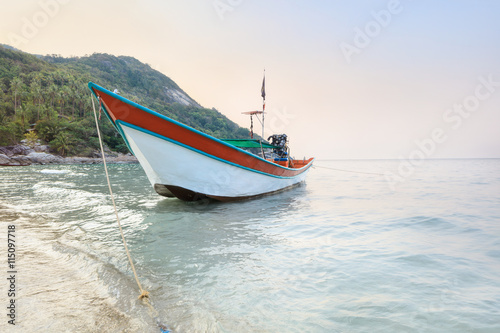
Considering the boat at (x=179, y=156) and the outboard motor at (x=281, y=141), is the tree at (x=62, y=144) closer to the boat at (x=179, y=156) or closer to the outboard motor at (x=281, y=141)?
the outboard motor at (x=281, y=141)

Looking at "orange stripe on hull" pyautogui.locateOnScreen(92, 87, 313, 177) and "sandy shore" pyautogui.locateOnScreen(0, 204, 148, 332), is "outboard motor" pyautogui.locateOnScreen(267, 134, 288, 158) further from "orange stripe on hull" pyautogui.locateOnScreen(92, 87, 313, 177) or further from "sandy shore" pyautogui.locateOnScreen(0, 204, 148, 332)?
"sandy shore" pyautogui.locateOnScreen(0, 204, 148, 332)

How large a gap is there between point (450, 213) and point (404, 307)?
6.90m

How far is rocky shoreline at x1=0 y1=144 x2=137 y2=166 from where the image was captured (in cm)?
3584

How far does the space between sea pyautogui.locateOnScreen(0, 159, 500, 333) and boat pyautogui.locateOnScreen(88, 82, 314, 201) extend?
132cm

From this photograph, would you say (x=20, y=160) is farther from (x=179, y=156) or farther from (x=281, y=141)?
(x=179, y=156)

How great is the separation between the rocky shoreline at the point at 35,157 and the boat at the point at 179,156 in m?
40.2

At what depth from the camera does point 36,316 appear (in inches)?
83.3

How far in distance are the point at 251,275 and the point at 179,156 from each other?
4491mm

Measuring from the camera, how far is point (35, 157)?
40.4 m

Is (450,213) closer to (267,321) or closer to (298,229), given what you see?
(298,229)

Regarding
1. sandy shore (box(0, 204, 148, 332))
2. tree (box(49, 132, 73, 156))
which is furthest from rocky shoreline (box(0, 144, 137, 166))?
sandy shore (box(0, 204, 148, 332))

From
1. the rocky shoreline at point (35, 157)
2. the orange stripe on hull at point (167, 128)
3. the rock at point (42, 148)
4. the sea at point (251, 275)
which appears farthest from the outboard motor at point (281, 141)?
the rock at point (42, 148)

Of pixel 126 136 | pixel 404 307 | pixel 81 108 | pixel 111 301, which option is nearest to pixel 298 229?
pixel 404 307

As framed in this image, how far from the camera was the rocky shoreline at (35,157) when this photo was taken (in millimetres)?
35844
